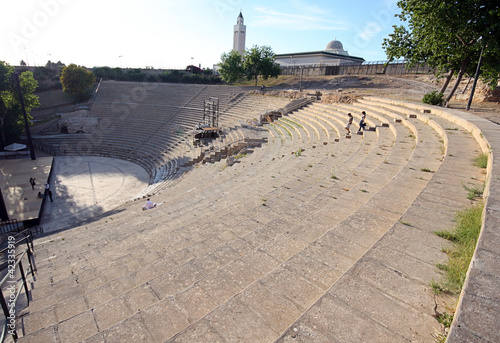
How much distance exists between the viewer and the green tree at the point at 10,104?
80.2ft

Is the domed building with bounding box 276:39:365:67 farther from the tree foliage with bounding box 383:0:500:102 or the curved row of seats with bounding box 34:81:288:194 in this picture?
the tree foliage with bounding box 383:0:500:102

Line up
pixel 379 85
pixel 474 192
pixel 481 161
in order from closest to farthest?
pixel 474 192, pixel 481 161, pixel 379 85

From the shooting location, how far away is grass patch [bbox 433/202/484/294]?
2621mm

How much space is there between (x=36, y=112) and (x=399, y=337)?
4682 centimetres

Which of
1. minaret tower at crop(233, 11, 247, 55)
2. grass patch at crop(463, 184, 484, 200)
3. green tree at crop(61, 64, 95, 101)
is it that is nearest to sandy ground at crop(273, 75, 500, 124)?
grass patch at crop(463, 184, 484, 200)

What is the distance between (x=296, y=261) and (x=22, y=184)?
66.5 ft

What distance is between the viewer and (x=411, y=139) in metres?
9.83

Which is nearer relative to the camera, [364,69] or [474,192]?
[474,192]

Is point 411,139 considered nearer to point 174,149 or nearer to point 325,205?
point 325,205

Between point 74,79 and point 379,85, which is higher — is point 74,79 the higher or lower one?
the lower one

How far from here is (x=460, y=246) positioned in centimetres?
321

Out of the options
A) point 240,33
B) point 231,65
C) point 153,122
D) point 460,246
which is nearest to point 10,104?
point 153,122

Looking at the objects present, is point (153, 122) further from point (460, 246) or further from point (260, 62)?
point (460, 246)

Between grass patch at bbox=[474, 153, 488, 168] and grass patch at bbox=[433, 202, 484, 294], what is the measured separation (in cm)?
242
